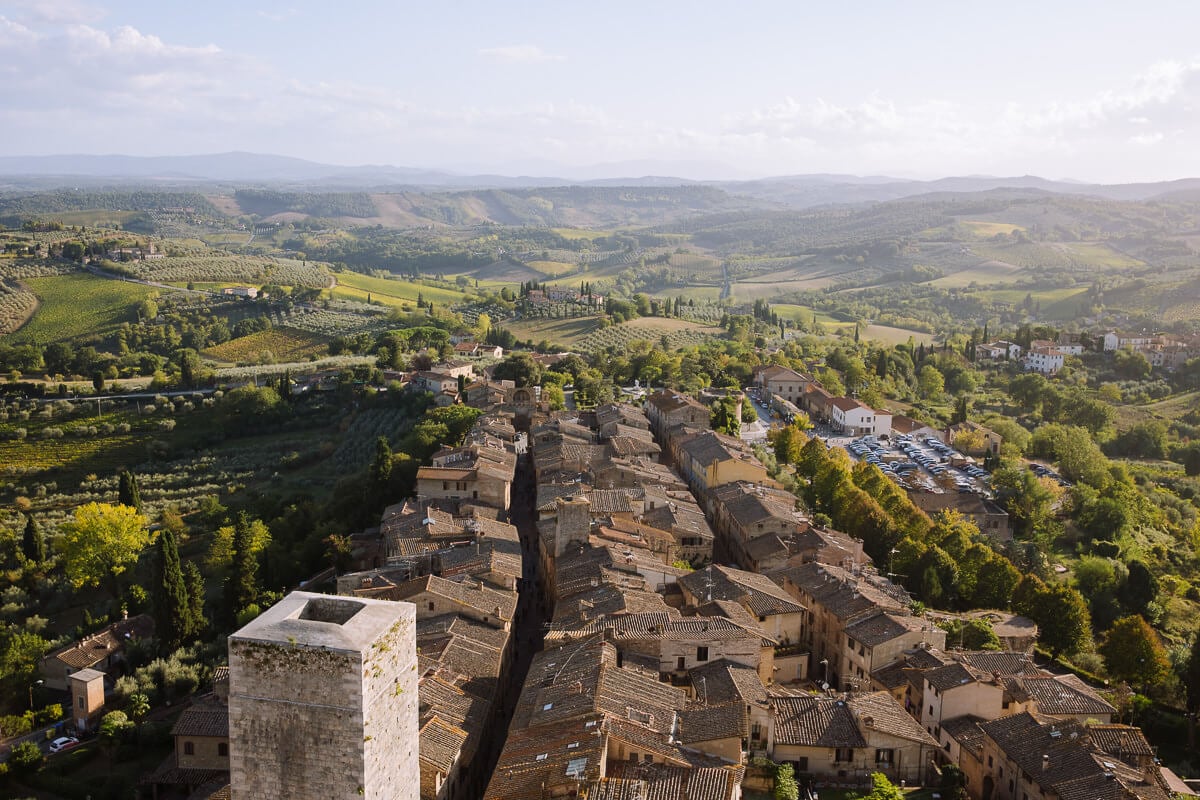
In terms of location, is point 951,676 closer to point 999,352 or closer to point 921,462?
point 921,462

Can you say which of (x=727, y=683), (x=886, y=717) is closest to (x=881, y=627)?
(x=886, y=717)

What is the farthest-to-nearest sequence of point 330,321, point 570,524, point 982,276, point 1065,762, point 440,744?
1. point 982,276
2. point 330,321
3. point 570,524
4. point 1065,762
5. point 440,744

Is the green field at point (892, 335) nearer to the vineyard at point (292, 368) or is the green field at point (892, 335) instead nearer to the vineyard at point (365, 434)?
the vineyard at point (292, 368)

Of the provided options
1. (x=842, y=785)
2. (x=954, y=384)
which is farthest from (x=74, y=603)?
(x=954, y=384)

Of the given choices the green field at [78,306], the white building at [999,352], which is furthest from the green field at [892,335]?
the green field at [78,306]

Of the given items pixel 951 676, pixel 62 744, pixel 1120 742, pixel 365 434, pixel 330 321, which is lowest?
pixel 62 744

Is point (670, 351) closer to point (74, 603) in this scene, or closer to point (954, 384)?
point (954, 384)

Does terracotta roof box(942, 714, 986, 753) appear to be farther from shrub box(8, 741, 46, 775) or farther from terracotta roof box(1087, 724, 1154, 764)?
shrub box(8, 741, 46, 775)
